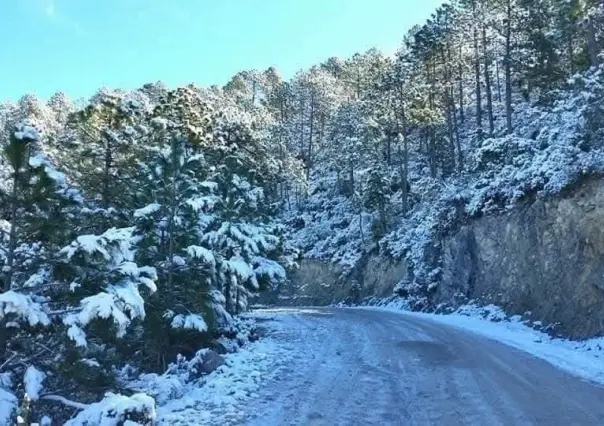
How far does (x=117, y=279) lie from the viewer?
7.30 metres

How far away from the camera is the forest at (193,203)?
7094 millimetres

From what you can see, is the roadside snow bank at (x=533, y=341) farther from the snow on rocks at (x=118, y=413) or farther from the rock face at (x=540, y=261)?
the snow on rocks at (x=118, y=413)

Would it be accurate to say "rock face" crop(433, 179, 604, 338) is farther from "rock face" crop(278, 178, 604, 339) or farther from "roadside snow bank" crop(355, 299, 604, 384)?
"roadside snow bank" crop(355, 299, 604, 384)

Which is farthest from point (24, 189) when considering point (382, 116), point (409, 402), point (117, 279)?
point (382, 116)

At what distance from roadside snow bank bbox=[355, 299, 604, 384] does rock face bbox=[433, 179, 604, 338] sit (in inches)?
19.1

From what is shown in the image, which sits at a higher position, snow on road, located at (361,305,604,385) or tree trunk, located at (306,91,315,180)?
tree trunk, located at (306,91,315,180)

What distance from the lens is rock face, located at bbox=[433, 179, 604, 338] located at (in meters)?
15.2

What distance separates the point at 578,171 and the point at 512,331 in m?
5.18

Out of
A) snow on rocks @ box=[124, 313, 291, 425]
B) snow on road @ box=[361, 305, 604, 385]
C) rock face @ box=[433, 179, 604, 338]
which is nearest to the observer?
snow on rocks @ box=[124, 313, 291, 425]

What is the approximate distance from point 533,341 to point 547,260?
378 cm

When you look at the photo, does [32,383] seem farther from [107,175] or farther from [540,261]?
[540,261]

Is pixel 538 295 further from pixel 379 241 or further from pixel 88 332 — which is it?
pixel 379 241

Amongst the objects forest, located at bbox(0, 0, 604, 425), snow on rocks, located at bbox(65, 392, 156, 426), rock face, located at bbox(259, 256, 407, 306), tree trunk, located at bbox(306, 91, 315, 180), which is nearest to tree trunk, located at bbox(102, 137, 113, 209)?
forest, located at bbox(0, 0, 604, 425)

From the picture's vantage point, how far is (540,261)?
18.7 meters
